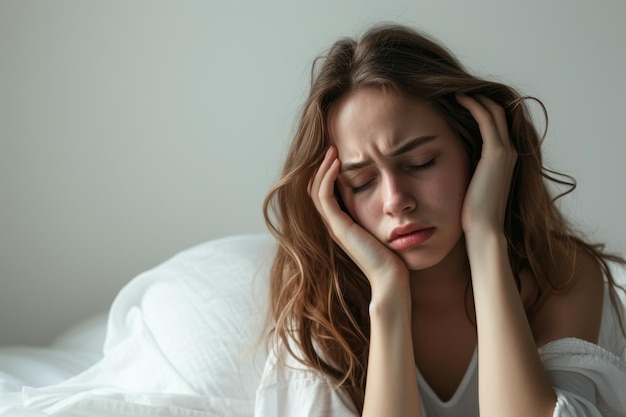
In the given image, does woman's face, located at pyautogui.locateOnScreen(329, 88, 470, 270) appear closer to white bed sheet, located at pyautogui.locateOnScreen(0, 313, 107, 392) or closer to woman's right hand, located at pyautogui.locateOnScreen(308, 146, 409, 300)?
woman's right hand, located at pyautogui.locateOnScreen(308, 146, 409, 300)

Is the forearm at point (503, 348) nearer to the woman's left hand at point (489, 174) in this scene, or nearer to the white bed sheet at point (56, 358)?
the woman's left hand at point (489, 174)

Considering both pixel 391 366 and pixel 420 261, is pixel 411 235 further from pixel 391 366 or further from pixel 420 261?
pixel 391 366

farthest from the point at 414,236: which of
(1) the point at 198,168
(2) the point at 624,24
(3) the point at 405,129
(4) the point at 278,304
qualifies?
(2) the point at 624,24

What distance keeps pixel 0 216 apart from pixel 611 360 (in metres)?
1.46

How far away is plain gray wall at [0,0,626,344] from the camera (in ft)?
6.59

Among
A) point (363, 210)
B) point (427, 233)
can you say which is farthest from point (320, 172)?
point (427, 233)

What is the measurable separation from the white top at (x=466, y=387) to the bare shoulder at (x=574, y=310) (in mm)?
62

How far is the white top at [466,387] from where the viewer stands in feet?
3.91

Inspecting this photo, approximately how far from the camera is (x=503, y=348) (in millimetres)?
1121

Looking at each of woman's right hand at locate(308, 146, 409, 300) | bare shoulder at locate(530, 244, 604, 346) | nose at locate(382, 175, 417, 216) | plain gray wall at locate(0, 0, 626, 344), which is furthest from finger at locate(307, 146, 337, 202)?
plain gray wall at locate(0, 0, 626, 344)

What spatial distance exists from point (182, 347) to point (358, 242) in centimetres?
44

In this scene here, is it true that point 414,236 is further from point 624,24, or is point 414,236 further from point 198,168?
point 624,24

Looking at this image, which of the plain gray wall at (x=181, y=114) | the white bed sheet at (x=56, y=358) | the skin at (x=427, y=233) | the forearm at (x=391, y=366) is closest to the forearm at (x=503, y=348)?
the skin at (x=427, y=233)

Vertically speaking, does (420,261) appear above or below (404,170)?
below
